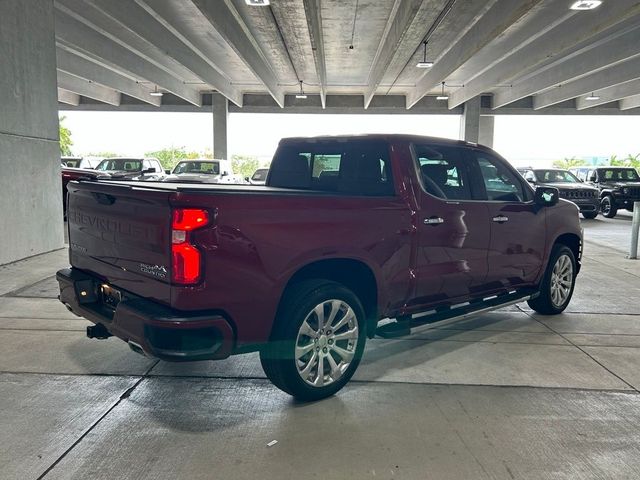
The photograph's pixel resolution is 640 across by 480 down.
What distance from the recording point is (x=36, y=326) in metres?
5.27

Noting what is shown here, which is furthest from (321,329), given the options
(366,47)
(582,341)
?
(366,47)

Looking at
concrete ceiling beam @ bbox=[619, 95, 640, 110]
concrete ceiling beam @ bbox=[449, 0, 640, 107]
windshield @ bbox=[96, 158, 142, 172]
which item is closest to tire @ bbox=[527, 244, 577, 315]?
concrete ceiling beam @ bbox=[449, 0, 640, 107]

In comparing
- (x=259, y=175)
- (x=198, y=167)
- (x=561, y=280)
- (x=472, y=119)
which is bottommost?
(x=561, y=280)

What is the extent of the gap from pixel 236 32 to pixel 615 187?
46.0ft

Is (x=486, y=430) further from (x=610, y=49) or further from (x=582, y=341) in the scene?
(x=610, y=49)

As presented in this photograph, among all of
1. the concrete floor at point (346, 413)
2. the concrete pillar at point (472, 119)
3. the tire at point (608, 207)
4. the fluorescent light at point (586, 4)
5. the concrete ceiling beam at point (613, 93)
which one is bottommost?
the concrete floor at point (346, 413)

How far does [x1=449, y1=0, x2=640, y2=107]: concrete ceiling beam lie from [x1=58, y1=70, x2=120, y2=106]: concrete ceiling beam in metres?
18.3

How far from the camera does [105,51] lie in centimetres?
1802

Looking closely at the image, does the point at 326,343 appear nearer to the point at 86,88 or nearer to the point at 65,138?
the point at 86,88

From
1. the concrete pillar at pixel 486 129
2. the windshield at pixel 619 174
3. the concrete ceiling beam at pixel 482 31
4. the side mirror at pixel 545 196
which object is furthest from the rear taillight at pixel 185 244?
the concrete pillar at pixel 486 129

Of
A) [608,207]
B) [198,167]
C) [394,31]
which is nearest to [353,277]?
[394,31]

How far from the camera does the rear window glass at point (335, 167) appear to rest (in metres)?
4.26

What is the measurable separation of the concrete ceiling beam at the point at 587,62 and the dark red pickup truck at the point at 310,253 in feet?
46.3

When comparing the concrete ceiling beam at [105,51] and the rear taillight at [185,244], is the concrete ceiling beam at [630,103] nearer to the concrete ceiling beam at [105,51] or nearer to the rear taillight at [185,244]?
the concrete ceiling beam at [105,51]
